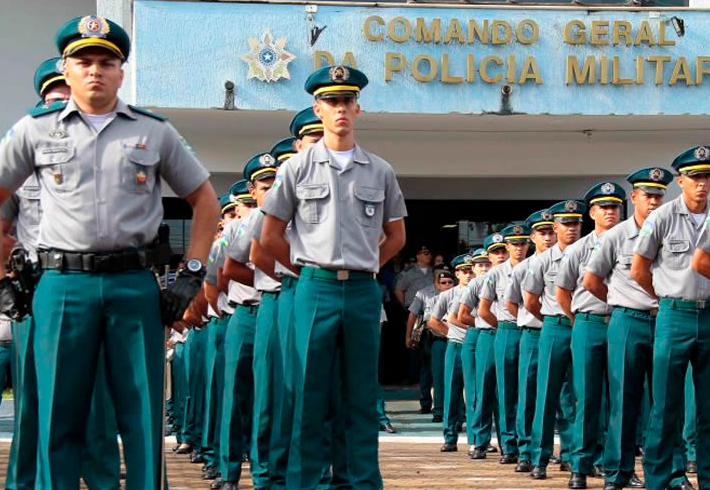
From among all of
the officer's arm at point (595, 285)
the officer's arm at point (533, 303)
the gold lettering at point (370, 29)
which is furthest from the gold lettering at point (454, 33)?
the officer's arm at point (595, 285)

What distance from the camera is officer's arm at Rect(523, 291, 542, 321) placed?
1230 centimetres

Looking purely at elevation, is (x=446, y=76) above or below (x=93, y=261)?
above

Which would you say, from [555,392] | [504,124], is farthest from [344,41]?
[555,392]

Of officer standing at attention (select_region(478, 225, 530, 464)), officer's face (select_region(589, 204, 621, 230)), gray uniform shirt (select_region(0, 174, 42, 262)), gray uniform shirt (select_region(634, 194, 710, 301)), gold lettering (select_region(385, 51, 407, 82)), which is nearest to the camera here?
gray uniform shirt (select_region(0, 174, 42, 262))

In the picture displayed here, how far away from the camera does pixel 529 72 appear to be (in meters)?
19.0

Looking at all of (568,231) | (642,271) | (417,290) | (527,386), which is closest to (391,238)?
(642,271)

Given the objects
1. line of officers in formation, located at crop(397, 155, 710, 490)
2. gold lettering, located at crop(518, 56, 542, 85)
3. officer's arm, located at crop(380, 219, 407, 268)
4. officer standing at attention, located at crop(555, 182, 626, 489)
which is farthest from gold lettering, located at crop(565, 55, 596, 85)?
officer's arm, located at crop(380, 219, 407, 268)

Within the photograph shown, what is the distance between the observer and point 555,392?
11672mm

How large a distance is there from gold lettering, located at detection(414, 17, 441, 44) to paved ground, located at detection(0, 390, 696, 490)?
512 cm

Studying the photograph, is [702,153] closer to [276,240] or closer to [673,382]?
[673,382]

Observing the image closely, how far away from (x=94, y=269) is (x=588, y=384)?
18.0 feet

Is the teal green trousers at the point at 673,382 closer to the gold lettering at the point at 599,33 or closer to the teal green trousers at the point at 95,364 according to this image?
the teal green trousers at the point at 95,364

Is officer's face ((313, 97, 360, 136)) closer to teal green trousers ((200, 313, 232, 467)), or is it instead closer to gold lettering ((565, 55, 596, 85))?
teal green trousers ((200, 313, 232, 467))

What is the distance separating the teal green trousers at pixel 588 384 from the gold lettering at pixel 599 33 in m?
9.08
